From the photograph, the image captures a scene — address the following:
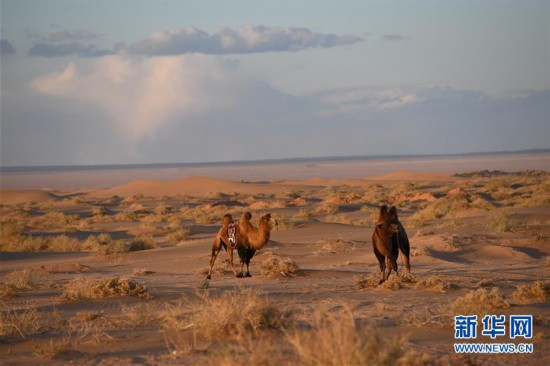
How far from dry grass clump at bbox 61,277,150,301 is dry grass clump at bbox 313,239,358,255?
30.6 feet

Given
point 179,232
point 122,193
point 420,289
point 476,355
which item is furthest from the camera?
point 122,193

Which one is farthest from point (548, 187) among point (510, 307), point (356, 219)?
point (510, 307)

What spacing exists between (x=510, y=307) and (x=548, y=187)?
1631 inches

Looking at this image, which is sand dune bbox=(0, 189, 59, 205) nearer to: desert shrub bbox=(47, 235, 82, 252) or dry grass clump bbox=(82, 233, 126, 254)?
desert shrub bbox=(47, 235, 82, 252)

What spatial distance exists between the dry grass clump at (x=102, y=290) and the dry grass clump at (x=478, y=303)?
518 centimetres

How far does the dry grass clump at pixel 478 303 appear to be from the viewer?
35.2ft

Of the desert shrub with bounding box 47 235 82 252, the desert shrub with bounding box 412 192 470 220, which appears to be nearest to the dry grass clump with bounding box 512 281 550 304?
the desert shrub with bounding box 47 235 82 252

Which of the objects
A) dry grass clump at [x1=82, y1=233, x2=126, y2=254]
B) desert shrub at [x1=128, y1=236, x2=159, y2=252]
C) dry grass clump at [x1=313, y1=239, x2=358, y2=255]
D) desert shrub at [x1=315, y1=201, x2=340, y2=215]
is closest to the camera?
dry grass clump at [x1=313, y1=239, x2=358, y2=255]

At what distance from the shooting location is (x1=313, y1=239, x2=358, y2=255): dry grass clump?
870 inches

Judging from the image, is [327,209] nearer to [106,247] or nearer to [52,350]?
[106,247]

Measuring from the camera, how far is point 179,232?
30.3m

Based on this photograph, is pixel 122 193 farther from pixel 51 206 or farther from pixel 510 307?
pixel 510 307

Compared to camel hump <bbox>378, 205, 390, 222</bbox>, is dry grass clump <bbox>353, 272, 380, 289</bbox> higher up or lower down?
lower down

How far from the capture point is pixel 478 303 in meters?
10.9
